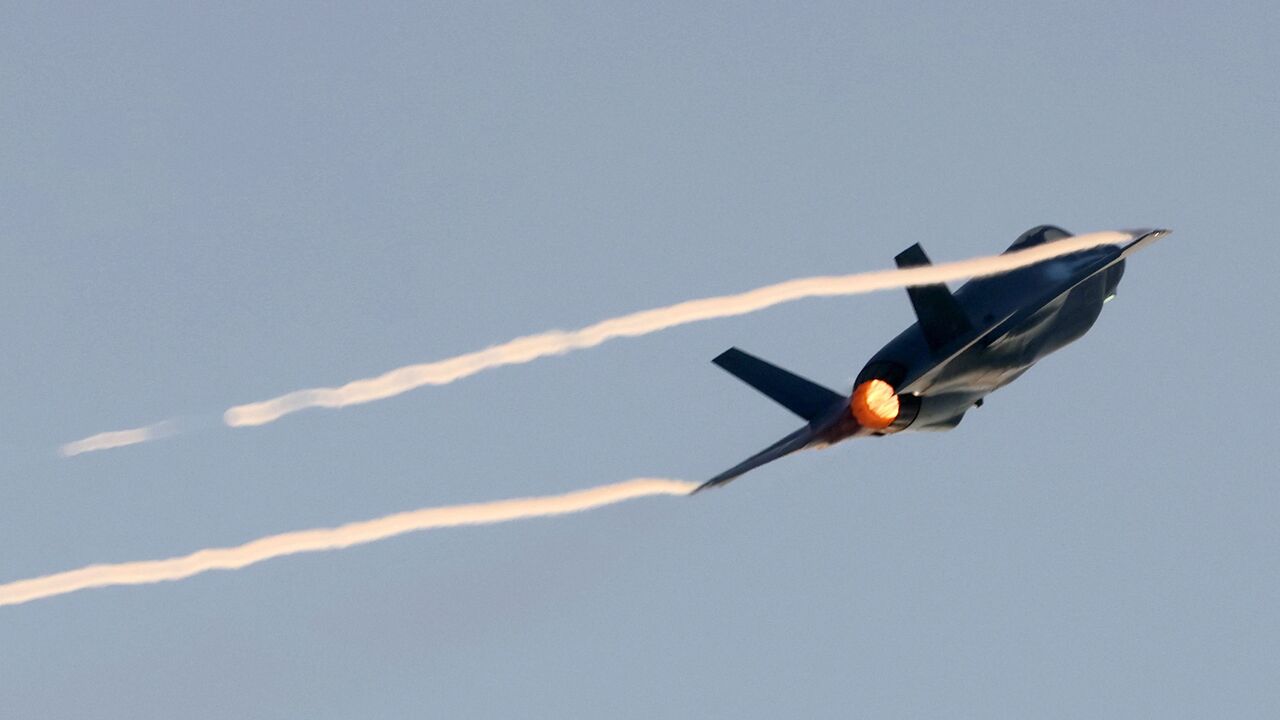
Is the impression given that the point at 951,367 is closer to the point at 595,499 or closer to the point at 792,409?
the point at 792,409

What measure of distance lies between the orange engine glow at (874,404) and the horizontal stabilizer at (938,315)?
5.41 feet

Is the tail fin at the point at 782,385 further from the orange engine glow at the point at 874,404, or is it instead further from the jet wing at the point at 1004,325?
the jet wing at the point at 1004,325

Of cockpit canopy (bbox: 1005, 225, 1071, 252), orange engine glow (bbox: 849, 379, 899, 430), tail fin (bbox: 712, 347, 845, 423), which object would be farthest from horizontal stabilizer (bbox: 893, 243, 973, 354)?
cockpit canopy (bbox: 1005, 225, 1071, 252)

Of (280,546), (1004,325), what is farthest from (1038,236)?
(280,546)

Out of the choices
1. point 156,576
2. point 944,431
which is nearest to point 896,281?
point 944,431

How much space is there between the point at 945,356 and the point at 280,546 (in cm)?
1743

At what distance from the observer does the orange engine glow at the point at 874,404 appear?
4844 centimetres

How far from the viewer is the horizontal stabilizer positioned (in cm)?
4791

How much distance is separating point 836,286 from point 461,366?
906cm

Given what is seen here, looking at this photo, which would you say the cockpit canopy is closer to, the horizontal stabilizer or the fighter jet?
the fighter jet

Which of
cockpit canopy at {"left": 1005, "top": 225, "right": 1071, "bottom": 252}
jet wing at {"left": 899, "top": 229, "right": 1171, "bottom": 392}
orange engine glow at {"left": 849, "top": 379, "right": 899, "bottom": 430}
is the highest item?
cockpit canopy at {"left": 1005, "top": 225, "right": 1071, "bottom": 252}

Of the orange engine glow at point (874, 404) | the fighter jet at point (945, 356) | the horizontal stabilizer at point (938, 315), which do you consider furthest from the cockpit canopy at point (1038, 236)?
the orange engine glow at point (874, 404)

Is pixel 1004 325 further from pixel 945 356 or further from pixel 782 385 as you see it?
pixel 782 385

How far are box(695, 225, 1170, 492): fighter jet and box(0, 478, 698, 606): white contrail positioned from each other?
18.0 feet
